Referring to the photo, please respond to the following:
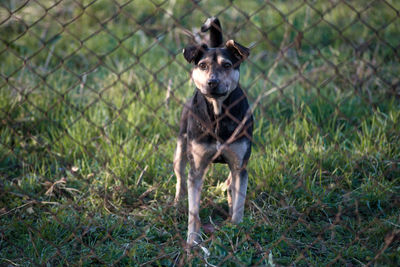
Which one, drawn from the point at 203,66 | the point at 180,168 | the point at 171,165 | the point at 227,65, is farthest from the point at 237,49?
the point at 171,165

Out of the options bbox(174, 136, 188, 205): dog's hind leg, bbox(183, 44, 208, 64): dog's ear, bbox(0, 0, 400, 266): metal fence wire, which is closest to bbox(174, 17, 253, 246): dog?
bbox(183, 44, 208, 64): dog's ear

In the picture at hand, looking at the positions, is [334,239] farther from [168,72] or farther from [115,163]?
[168,72]

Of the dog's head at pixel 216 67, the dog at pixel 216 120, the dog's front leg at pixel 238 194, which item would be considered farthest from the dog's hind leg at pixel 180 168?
the dog's head at pixel 216 67

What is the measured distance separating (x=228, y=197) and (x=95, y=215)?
106 cm

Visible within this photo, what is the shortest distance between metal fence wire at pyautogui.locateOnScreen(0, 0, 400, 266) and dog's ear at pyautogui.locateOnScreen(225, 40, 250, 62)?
0.38 feet

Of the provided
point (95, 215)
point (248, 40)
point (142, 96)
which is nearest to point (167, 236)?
point (95, 215)

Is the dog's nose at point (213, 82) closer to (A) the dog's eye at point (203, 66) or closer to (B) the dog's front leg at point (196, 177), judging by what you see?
(A) the dog's eye at point (203, 66)

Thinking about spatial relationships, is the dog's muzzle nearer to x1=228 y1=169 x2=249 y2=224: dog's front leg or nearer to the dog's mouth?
the dog's mouth

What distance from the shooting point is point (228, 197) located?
11.1 feet

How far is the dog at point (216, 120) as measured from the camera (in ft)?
8.73

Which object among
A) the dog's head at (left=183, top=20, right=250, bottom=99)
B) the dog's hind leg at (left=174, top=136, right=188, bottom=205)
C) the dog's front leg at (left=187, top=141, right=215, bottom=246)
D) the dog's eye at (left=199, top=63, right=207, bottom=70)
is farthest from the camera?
the dog's hind leg at (left=174, top=136, right=188, bottom=205)

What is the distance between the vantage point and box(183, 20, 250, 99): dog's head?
260 centimetres

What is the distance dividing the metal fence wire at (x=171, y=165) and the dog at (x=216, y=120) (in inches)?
5.4

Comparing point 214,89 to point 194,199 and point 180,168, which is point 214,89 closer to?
point 194,199
